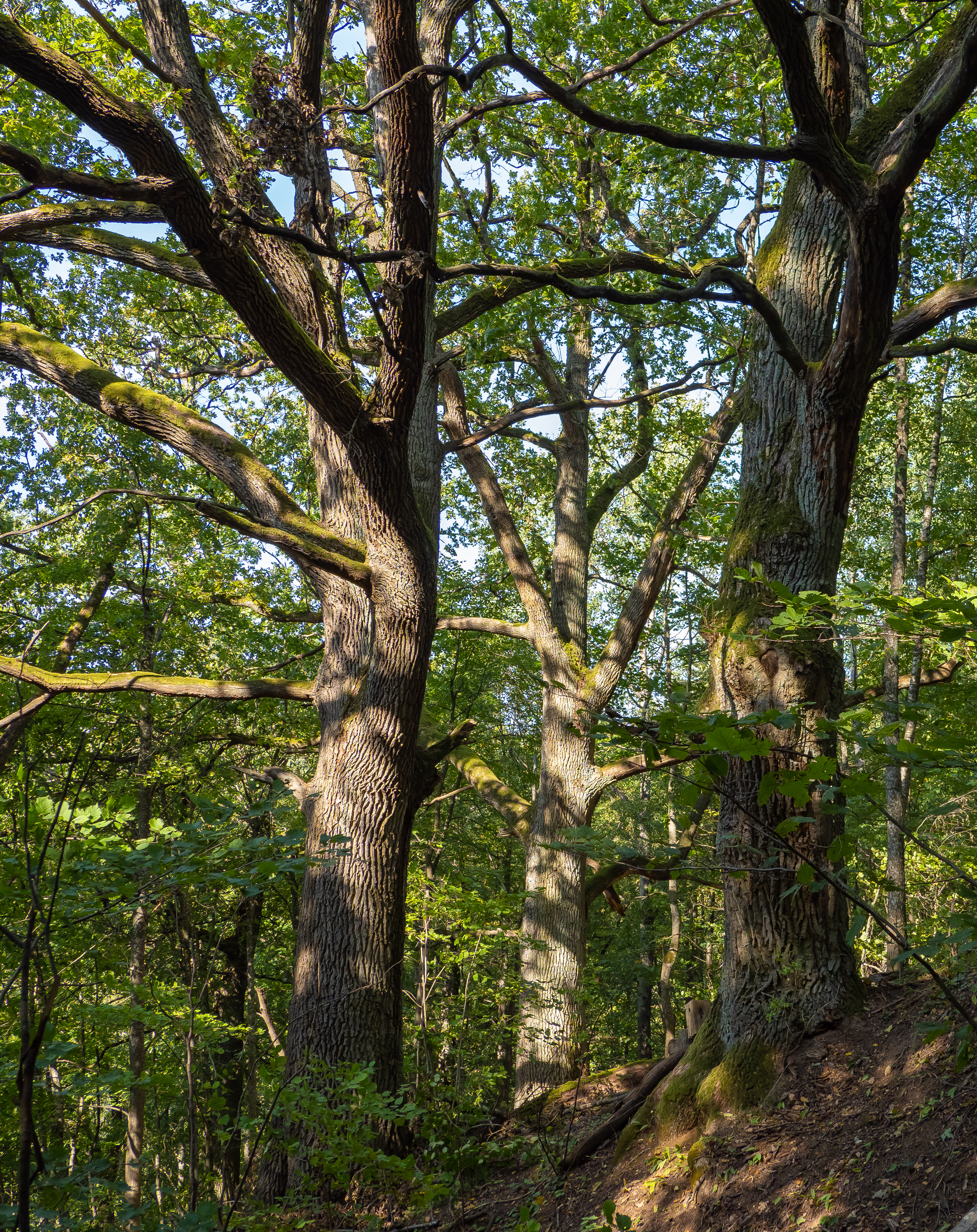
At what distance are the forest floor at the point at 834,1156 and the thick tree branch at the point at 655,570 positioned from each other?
15.9 feet

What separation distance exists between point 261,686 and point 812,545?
164 inches

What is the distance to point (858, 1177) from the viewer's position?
2746 millimetres

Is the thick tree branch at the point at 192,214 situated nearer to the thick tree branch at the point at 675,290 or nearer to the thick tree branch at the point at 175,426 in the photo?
the thick tree branch at the point at 675,290

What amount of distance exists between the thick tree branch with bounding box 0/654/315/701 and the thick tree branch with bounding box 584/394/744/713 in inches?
139

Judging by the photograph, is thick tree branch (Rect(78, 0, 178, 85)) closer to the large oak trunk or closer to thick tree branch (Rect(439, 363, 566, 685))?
the large oak trunk

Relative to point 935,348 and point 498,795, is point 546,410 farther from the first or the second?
point 498,795

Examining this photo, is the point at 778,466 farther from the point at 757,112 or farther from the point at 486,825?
the point at 486,825

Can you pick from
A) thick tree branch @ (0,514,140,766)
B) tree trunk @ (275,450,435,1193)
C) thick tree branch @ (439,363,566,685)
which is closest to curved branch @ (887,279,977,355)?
tree trunk @ (275,450,435,1193)

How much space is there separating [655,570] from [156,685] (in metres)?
5.36

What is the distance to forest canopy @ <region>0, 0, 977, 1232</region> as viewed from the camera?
275 centimetres

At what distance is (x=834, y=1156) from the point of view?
115 inches

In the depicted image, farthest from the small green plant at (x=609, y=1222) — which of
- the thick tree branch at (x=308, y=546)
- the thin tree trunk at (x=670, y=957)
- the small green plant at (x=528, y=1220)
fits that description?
the thin tree trunk at (x=670, y=957)

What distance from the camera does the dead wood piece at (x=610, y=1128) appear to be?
4.24m

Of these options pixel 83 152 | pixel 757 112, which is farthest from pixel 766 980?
pixel 757 112
